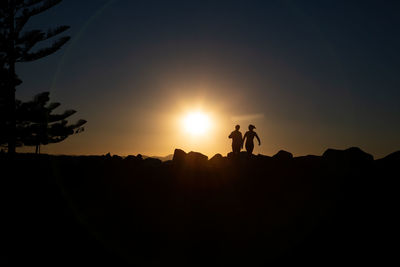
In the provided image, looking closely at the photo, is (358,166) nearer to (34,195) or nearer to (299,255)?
(299,255)

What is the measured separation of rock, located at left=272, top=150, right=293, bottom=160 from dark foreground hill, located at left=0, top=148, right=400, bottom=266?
0.29 ft

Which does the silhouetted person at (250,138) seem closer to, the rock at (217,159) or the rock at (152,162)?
the rock at (217,159)

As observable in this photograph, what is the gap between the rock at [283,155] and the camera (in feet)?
41.1

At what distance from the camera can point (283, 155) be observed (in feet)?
42.5

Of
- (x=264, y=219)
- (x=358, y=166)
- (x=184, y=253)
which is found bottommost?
(x=184, y=253)

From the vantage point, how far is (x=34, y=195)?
1026 centimetres

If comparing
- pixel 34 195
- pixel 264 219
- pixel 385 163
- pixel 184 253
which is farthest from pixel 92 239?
pixel 385 163

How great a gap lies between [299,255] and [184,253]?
7.69 ft

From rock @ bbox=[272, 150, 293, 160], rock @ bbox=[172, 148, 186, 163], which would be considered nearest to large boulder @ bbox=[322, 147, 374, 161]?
rock @ bbox=[272, 150, 293, 160]

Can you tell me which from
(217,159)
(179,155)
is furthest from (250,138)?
(179,155)

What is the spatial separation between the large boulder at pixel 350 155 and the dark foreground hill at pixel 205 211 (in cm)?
4

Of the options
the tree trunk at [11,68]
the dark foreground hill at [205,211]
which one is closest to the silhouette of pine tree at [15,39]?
the tree trunk at [11,68]

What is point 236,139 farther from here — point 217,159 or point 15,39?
point 15,39

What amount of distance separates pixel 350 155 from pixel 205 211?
15.7ft
